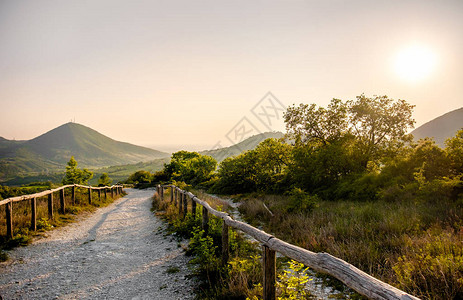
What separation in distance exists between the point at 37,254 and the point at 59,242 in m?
1.11

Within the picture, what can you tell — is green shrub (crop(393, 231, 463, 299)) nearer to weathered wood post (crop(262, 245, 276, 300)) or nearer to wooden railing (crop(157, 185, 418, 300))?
wooden railing (crop(157, 185, 418, 300))

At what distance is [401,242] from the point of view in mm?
5688

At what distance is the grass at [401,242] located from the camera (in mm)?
3822

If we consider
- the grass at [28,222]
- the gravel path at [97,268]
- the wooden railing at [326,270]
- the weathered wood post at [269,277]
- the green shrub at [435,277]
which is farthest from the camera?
the grass at [28,222]

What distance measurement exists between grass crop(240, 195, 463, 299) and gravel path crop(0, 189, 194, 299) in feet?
12.3

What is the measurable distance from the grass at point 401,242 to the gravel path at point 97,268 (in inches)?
147

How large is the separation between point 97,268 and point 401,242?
756cm

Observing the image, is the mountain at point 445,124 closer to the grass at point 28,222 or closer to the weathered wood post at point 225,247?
the weathered wood post at point 225,247

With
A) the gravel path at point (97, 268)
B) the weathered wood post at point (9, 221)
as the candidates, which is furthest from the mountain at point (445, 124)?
the weathered wood post at point (9, 221)

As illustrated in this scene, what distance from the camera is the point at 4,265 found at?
5.56 metres

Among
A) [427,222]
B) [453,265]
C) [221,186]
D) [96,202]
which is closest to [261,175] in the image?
[221,186]

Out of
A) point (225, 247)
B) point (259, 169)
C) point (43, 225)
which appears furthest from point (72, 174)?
point (225, 247)

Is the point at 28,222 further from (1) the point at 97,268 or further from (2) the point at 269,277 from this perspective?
(2) the point at 269,277

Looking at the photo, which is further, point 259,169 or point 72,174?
point 72,174
